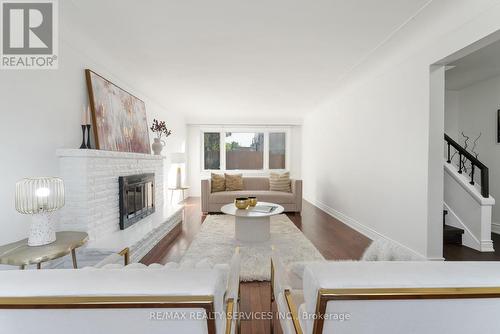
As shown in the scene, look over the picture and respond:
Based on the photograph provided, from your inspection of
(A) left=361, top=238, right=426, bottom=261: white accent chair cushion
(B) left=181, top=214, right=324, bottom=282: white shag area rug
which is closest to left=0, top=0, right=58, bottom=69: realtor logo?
(B) left=181, top=214, right=324, bottom=282: white shag area rug

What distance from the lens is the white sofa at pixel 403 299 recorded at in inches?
29.0

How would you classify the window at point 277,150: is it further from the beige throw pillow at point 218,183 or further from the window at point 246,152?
the beige throw pillow at point 218,183

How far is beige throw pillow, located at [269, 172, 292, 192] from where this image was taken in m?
5.52

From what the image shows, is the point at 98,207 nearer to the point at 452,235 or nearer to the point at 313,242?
the point at 313,242

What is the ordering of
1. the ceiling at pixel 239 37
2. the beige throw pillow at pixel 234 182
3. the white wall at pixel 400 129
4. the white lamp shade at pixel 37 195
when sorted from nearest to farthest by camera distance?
1. the white lamp shade at pixel 37 195
2. the ceiling at pixel 239 37
3. the white wall at pixel 400 129
4. the beige throw pillow at pixel 234 182

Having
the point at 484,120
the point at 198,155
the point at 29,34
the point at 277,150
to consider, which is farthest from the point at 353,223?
the point at 198,155

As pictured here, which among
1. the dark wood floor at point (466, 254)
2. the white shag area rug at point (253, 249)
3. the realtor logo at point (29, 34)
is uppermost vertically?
the realtor logo at point (29, 34)

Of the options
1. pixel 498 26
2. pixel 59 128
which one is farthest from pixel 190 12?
pixel 498 26

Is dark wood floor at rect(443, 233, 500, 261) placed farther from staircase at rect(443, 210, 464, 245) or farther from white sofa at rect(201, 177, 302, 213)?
white sofa at rect(201, 177, 302, 213)

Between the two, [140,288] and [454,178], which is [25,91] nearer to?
[140,288]

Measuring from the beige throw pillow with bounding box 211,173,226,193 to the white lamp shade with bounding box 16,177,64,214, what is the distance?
375cm

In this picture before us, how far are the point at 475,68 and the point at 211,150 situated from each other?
6.21m

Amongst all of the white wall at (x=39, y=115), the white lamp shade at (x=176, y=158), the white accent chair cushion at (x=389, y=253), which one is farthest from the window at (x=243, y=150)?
→ the white accent chair cushion at (x=389, y=253)

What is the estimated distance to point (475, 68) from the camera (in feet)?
11.8
